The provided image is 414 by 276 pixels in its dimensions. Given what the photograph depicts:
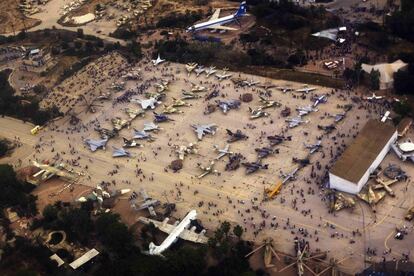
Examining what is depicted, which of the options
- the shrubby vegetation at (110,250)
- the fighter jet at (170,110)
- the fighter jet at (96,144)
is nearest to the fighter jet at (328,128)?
the shrubby vegetation at (110,250)

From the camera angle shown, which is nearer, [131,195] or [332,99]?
[131,195]

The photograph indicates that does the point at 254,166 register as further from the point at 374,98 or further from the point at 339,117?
the point at 374,98

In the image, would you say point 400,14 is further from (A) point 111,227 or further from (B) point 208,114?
(A) point 111,227

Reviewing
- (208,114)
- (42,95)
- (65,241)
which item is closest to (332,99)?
(208,114)

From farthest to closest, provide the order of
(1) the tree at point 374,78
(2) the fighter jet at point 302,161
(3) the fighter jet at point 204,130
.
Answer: (1) the tree at point 374,78
(3) the fighter jet at point 204,130
(2) the fighter jet at point 302,161

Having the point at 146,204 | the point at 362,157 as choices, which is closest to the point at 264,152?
the point at 362,157

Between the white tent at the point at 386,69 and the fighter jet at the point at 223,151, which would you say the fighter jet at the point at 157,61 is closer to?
the fighter jet at the point at 223,151

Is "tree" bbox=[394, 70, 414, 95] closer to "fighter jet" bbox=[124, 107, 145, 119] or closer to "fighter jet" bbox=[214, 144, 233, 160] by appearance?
"fighter jet" bbox=[214, 144, 233, 160]

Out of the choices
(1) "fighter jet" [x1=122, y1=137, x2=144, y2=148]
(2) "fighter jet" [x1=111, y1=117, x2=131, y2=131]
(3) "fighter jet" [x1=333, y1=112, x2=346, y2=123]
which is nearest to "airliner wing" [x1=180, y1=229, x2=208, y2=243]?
(1) "fighter jet" [x1=122, y1=137, x2=144, y2=148]
